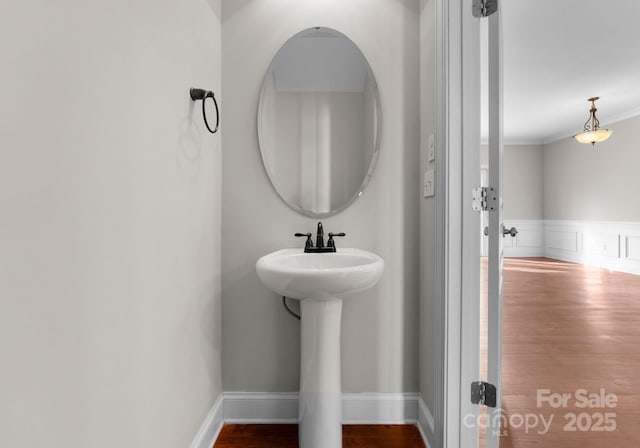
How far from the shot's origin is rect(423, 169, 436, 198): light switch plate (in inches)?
56.8

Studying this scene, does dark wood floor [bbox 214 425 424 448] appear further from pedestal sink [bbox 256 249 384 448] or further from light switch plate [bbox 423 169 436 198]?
light switch plate [bbox 423 169 436 198]

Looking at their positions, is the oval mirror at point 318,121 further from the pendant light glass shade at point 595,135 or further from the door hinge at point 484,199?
the pendant light glass shade at point 595,135

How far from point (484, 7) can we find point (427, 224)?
87cm

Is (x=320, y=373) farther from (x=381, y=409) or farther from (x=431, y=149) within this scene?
(x=431, y=149)

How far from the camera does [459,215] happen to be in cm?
131

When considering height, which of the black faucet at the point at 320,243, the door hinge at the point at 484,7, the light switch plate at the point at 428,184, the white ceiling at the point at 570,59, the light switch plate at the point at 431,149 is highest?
the white ceiling at the point at 570,59

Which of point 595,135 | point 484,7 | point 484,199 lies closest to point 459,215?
point 484,199

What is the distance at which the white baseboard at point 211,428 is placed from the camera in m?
1.35

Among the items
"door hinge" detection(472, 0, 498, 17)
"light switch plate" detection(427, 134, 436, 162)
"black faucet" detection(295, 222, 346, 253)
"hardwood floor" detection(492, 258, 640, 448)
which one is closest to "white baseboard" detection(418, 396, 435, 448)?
"hardwood floor" detection(492, 258, 640, 448)

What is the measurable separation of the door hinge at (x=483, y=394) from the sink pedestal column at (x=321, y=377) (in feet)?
1.74

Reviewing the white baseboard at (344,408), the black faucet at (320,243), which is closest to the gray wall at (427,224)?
the white baseboard at (344,408)

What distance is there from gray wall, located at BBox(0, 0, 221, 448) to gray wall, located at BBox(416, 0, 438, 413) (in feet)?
3.26

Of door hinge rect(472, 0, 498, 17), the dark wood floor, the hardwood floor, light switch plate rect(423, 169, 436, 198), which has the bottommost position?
the dark wood floor

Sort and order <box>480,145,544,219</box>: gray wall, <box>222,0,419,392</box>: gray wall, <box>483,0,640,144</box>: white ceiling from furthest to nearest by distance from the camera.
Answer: <box>480,145,544,219</box>: gray wall, <box>483,0,640,144</box>: white ceiling, <box>222,0,419,392</box>: gray wall
